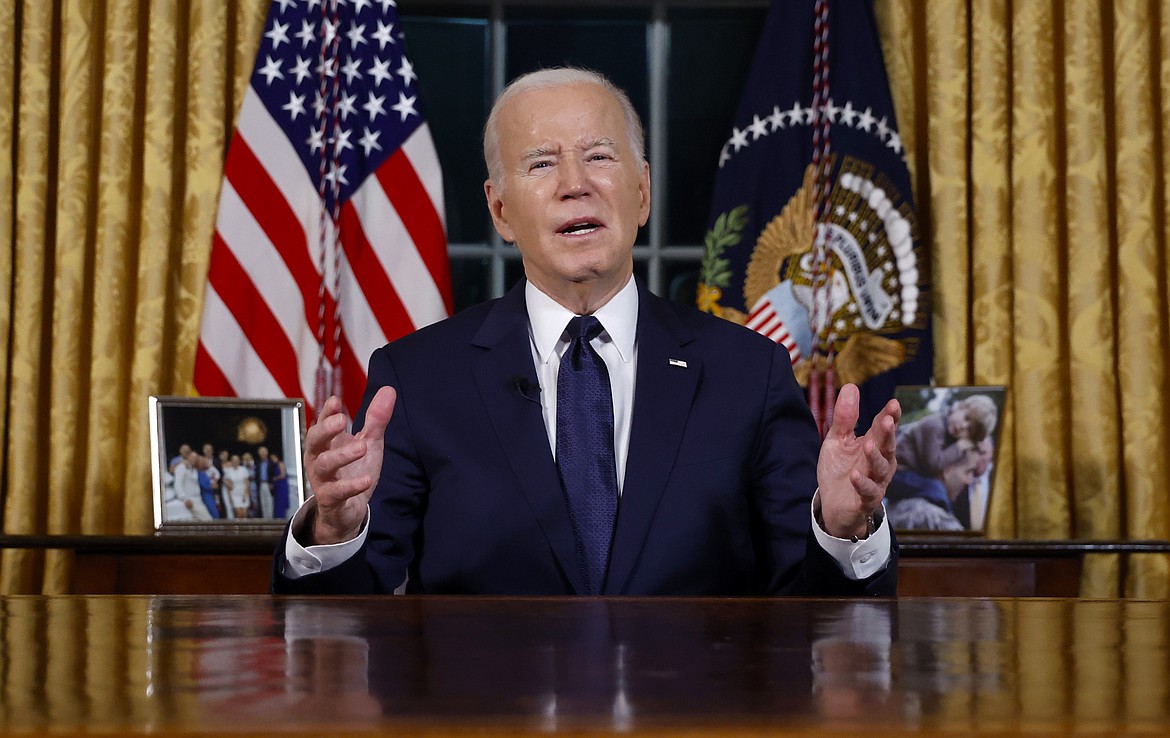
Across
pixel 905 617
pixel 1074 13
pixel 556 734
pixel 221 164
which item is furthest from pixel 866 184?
pixel 556 734

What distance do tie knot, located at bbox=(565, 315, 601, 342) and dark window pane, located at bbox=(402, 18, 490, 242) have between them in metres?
1.67

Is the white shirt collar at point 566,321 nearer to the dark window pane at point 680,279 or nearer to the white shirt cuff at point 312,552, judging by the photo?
the white shirt cuff at point 312,552

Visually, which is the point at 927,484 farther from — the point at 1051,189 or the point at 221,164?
the point at 221,164

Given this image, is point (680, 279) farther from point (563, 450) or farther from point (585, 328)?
point (563, 450)

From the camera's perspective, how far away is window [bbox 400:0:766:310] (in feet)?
11.4

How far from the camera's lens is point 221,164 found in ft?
9.99

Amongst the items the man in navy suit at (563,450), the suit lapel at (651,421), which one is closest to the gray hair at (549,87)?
the man in navy suit at (563,450)

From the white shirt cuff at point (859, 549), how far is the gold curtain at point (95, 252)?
2.01m

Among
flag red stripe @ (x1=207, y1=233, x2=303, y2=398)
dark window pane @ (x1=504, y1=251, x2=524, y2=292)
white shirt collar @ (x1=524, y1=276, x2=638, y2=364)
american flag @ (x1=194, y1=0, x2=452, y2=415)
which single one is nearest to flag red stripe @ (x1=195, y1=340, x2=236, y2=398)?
american flag @ (x1=194, y1=0, x2=452, y2=415)

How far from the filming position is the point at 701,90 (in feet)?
11.5

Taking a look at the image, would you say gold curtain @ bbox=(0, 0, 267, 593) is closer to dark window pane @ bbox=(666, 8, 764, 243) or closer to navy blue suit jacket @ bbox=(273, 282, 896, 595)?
dark window pane @ bbox=(666, 8, 764, 243)

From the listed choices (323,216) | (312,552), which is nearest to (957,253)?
(323,216)

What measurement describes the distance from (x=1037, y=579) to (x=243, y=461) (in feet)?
5.80

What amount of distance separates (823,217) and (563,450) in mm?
1498
